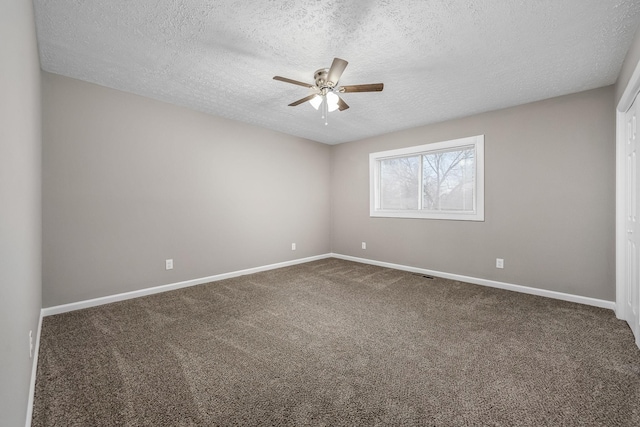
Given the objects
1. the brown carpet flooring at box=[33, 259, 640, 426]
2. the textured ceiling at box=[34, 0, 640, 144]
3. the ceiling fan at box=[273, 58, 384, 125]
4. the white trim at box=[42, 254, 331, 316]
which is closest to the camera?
the brown carpet flooring at box=[33, 259, 640, 426]

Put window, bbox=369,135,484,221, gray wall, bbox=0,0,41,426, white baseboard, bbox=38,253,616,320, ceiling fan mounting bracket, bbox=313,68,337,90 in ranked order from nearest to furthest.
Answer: gray wall, bbox=0,0,41,426 → ceiling fan mounting bracket, bbox=313,68,337,90 → white baseboard, bbox=38,253,616,320 → window, bbox=369,135,484,221

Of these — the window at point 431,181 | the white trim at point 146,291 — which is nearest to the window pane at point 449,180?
the window at point 431,181

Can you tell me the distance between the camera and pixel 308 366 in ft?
6.21

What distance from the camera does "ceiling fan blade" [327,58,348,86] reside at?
6.70 feet

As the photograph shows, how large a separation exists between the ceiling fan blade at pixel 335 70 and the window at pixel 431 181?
2.54 m

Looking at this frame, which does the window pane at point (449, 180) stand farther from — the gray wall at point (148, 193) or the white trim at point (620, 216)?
the gray wall at point (148, 193)

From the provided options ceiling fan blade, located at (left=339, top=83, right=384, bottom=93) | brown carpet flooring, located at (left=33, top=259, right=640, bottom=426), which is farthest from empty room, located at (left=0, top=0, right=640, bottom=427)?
ceiling fan blade, located at (left=339, top=83, right=384, bottom=93)

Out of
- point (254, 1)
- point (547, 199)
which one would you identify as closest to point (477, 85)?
point (547, 199)

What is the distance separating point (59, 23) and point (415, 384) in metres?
3.47

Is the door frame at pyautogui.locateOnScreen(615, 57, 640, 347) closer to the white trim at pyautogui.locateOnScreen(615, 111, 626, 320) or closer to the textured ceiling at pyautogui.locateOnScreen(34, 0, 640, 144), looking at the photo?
the white trim at pyautogui.locateOnScreen(615, 111, 626, 320)

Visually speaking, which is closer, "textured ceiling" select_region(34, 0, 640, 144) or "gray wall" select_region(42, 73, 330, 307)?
"textured ceiling" select_region(34, 0, 640, 144)

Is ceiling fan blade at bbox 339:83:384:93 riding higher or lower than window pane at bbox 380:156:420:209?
higher

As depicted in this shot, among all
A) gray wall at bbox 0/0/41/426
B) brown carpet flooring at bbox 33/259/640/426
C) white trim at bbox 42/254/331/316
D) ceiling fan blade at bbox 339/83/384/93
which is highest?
ceiling fan blade at bbox 339/83/384/93

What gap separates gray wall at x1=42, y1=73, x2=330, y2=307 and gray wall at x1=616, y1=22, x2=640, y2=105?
4076 millimetres
